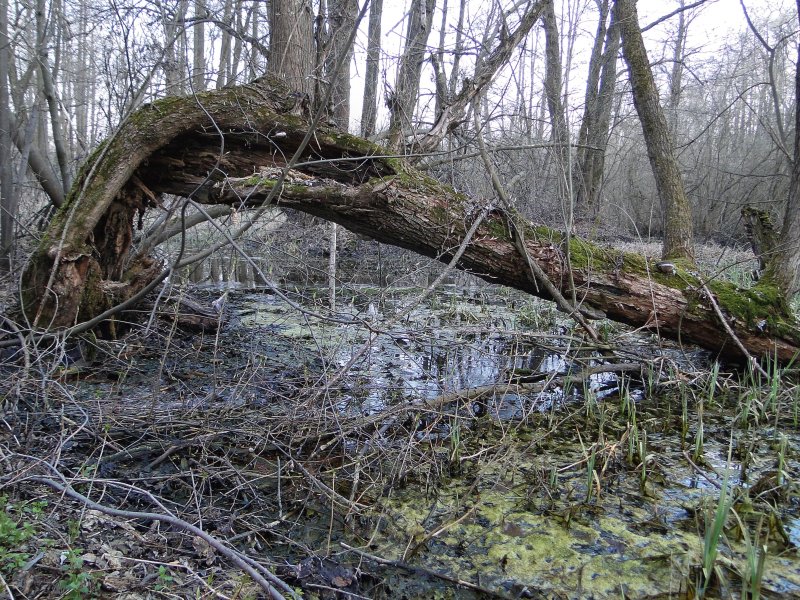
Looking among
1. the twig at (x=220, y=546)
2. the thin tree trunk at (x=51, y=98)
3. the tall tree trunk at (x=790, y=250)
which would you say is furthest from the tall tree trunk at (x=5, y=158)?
the tall tree trunk at (x=790, y=250)

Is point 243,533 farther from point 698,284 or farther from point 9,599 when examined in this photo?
point 698,284

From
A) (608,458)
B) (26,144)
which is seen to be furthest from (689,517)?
(26,144)

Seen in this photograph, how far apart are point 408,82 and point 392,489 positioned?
4.07 m

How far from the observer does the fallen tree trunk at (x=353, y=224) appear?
379 centimetres

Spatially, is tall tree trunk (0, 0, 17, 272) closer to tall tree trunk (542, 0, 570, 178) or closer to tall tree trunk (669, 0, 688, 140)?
tall tree trunk (542, 0, 570, 178)

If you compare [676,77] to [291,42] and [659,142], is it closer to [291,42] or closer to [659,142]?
[659,142]

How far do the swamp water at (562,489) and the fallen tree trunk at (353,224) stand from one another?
468mm

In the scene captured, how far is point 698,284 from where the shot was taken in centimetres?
397

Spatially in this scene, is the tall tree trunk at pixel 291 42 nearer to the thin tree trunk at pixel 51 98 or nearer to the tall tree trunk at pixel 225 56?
the tall tree trunk at pixel 225 56

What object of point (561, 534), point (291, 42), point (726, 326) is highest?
point (291, 42)

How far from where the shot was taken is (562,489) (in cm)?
259

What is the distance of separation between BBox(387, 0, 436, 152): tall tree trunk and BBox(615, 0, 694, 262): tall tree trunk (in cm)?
193

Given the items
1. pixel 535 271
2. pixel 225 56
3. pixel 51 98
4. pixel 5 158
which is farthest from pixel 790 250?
pixel 5 158

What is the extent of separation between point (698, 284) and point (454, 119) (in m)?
2.45
